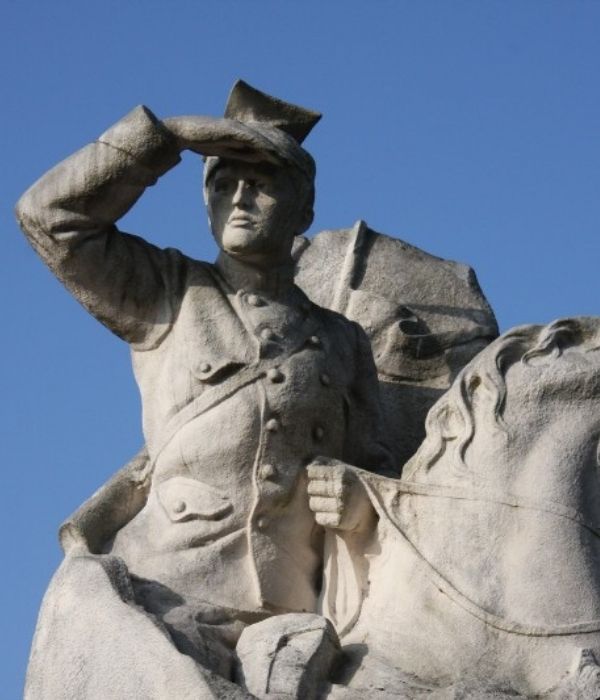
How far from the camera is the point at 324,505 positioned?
9.93m

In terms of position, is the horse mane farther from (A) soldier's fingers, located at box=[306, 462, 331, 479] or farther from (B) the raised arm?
(B) the raised arm

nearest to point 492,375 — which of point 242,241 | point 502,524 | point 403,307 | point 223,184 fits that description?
point 502,524

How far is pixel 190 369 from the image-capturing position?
10.0 metres

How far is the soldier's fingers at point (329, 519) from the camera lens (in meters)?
9.88

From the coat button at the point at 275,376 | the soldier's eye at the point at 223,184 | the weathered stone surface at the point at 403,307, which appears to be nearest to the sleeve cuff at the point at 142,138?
the soldier's eye at the point at 223,184

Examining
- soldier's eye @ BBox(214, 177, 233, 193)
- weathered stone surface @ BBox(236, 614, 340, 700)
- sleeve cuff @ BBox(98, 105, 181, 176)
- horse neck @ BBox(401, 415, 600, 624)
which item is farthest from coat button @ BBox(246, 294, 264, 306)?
weathered stone surface @ BBox(236, 614, 340, 700)

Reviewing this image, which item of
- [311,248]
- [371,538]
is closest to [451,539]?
[371,538]

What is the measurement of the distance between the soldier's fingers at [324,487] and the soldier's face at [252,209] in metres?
0.97

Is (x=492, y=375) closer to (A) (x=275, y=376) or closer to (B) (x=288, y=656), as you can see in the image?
(A) (x=275, y=376)

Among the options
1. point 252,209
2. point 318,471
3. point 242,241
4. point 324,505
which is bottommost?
point 324,505

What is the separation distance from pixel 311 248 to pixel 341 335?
5.41 ft

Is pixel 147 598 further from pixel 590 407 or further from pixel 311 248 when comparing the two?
pixel 311 248

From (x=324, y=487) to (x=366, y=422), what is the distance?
69 centimetres

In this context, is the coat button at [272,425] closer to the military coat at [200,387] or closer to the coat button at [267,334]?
the military coat at [200,387]
